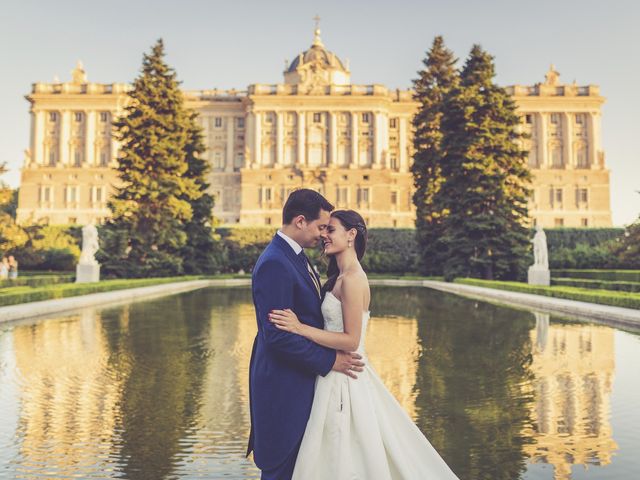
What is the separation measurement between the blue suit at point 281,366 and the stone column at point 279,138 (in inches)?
2724

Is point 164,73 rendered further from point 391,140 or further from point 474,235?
point 391,140

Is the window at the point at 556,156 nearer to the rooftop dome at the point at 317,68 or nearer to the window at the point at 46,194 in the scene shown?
the rooftop dome at the point at 317,68

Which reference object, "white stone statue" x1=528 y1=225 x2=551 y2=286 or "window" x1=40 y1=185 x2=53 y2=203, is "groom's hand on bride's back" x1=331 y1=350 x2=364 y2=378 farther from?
"window" x1=40 y1=185 x2=53 y2=203

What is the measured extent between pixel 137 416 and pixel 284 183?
214ft

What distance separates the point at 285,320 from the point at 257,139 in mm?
70212

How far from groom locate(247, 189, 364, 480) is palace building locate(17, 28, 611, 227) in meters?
65.6

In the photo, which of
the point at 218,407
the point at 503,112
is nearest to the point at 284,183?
the point at 503,112

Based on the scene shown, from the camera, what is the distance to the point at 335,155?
7175 cm

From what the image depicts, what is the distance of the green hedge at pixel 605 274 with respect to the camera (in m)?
25.2

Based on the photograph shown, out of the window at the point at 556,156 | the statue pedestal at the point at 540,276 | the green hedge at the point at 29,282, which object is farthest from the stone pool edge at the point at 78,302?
the window at the point at 556,156

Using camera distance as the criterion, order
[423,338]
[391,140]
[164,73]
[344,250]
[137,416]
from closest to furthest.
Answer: [344,250], [137,416], [423,338], [164,73], [391,140]

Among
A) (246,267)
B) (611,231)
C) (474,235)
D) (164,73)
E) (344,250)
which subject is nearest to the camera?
(344,250)

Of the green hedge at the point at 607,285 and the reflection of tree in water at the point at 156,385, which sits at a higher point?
the green hedge at the point at 607,285

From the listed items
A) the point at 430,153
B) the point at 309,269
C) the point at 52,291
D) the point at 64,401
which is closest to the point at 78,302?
the point at 52,291
